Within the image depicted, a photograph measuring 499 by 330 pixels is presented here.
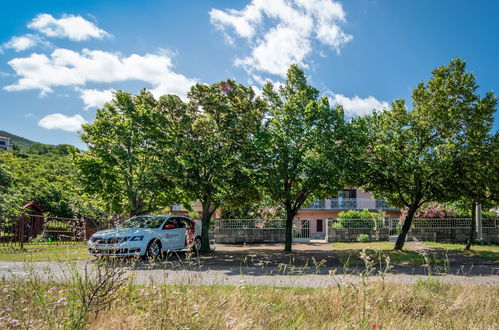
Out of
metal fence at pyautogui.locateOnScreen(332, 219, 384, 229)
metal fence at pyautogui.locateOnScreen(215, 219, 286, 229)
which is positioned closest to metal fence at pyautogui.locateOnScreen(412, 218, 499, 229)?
metal fence at pyautogui.locateOnScreen(332, 219, 384, 229)

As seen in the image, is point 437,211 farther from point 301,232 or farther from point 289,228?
point 289,228

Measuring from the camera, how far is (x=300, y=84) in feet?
53.9

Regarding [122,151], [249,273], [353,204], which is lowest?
[249,273]

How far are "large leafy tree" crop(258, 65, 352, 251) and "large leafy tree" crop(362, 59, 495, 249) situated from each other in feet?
5.87

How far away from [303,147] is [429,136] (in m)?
5.34

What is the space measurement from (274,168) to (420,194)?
6597 mm

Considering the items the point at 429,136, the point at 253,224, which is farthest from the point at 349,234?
the point at 429,136

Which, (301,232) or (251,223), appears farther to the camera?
(301,232)

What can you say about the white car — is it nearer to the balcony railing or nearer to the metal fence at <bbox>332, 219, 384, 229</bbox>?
the metal fence at <bbox>332, 219, 384, 229</bbox>

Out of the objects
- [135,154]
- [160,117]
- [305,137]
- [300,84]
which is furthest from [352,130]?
[135,154]

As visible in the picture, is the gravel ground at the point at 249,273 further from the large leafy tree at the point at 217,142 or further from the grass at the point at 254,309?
the large leafy tree at the point at 217,142

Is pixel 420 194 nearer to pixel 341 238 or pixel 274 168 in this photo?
pixel 274 168

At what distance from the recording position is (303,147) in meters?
15.3

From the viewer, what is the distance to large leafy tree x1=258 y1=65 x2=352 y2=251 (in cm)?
1494
